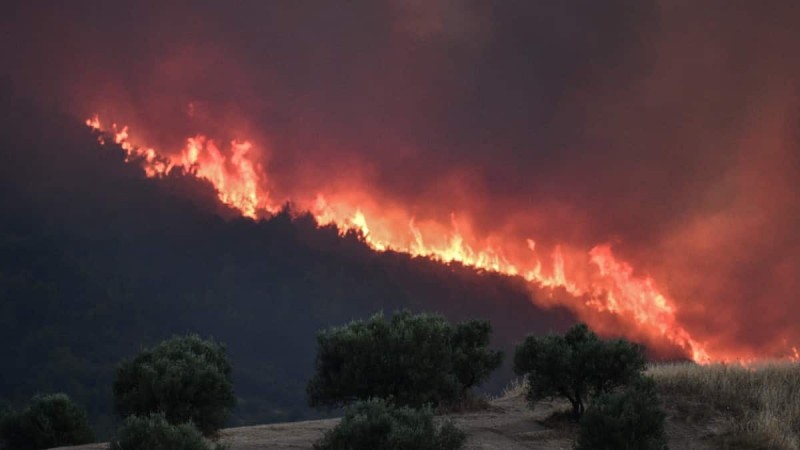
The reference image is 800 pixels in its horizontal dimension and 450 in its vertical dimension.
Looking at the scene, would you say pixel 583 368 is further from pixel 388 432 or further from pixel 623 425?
pixel 388 432

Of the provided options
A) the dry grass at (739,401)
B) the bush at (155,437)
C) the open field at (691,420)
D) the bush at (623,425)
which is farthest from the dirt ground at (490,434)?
the bush at (155,437)

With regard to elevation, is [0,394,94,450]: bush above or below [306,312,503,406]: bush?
below

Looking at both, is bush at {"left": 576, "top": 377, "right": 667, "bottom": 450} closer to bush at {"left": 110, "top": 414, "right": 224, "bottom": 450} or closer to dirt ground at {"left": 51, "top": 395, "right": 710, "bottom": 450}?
dirt ground at {"left": 51, "top": 395, "right": 710, "bottom": 450}

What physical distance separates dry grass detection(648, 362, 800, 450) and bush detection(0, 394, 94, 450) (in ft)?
63.9

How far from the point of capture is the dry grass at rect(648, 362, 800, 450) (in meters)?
27.1

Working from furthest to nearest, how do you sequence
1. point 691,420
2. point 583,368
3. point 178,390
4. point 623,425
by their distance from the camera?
point 691,420 → point 583,368 → point 178,390 → point 623,425

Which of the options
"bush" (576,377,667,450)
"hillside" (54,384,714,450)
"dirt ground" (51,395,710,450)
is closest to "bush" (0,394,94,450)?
"dirt ground" (51,395,710,450)

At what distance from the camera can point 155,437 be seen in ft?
59.7

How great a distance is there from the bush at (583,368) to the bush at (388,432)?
9180mm

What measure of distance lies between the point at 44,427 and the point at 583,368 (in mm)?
17467

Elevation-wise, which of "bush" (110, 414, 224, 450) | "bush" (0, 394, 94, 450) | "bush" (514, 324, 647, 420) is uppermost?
"bush" (514, 324, 647, 420)

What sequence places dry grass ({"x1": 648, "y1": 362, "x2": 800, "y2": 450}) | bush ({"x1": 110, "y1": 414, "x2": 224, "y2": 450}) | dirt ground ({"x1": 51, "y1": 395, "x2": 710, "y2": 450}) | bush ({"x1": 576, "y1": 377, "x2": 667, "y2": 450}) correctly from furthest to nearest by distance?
dry grass ({"x1": 648, "y1": 362, "x2": 800, "y2": 450}) < dirt ground ({"x1": 51, "y1": 395, "x2": 710, "y2": 450}) < bush ({"x1": 576, "y1": 377, "x2": 667, "y2": 450}) < bush ({"x1": 110, "y1": 414, "x2": 224, "y2": 450})

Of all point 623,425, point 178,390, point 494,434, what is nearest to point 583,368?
point 494,434

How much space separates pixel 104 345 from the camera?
146m
